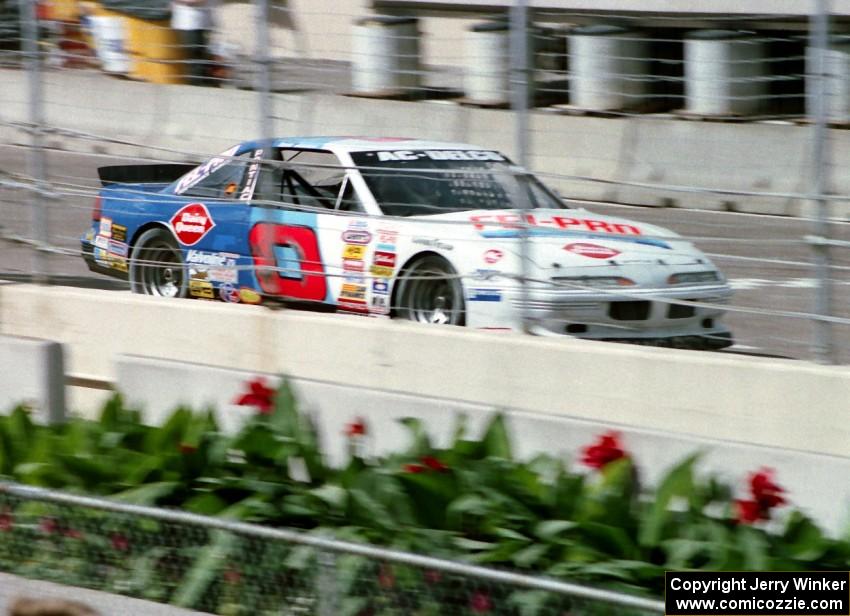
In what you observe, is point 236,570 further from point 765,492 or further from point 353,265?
point 353,265

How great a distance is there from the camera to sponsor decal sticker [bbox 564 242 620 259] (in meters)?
7.55

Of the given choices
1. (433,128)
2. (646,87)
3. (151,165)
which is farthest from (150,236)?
(646,87)

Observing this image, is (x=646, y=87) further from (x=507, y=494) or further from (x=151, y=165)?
(x=151, y=165)

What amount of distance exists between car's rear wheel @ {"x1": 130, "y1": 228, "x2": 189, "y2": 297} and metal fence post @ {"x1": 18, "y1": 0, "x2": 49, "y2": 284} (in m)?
0.53

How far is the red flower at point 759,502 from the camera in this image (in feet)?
16.5

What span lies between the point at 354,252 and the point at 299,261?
3.54 ft

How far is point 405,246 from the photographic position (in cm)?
827

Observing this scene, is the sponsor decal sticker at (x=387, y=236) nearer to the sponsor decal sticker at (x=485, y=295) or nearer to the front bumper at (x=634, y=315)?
the sponsor decal sticker at (x=485, y=295)

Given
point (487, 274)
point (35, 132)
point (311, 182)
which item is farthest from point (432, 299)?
point (35, 132)

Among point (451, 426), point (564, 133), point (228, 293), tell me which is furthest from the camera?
point (564, 133)

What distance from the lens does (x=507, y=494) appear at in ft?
17.8

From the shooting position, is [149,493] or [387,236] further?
[387,236]

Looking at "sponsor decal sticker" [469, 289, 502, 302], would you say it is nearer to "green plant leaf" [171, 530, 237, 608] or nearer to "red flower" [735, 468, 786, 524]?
"red flower" [735, 468, 786, 524]

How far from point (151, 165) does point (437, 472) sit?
554 cm
